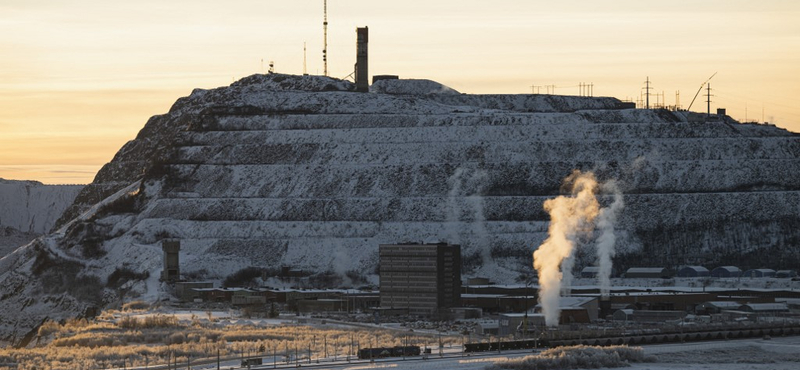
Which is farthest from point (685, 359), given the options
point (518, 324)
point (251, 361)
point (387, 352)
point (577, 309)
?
point (577, 309)

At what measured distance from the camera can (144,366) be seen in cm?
13600

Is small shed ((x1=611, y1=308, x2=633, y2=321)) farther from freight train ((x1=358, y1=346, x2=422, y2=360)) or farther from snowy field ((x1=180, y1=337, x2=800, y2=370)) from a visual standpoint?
freight train ((x1=358, y1=346, x2=422, y2=360))

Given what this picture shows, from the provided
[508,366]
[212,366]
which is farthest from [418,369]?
[212,366]

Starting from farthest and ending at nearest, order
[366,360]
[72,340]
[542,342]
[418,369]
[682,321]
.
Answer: [682,321] → [72,340] → [542,342] → [366,360] → [418,369]

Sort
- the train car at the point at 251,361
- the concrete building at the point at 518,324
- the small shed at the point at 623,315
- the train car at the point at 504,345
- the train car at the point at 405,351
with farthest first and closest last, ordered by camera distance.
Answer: the small shed at the point at 623,315 < the concrete building at the point at 518,324 < the train car at the point at 504,345 < the train car at the point at 405,351 < the train car at the point at 251,361

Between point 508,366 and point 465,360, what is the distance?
5.56 meters

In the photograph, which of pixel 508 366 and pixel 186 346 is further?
pixel 186 346

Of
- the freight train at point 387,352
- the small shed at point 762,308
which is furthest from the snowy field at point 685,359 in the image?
the small shed at point 762,308

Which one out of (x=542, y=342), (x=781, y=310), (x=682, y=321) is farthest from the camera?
(x=781, y=310)

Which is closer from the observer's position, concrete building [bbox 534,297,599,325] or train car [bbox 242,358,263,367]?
train car [bbox 242,358,263,367]

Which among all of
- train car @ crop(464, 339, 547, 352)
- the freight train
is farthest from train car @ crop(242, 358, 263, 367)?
train car @ crop(464, 339, 547, 352)

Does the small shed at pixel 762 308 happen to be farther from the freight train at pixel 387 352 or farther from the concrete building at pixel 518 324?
the freight train at pixel 387 352

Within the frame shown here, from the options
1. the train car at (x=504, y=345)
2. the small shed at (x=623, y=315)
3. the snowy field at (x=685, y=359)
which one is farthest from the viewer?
the small shed at (x=623, y=315)

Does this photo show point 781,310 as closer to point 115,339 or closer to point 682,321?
point 682,321
